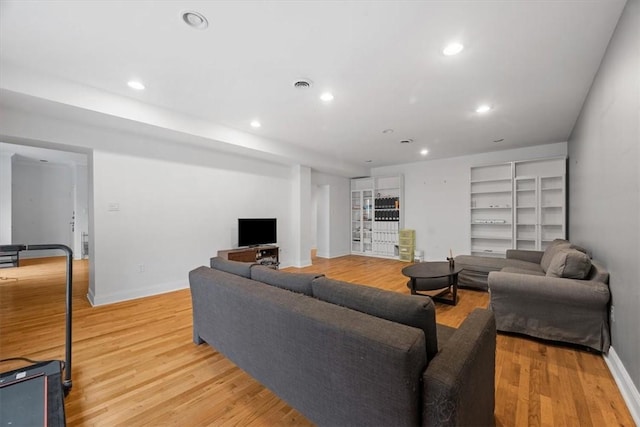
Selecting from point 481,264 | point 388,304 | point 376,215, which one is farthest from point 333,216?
point 388,304

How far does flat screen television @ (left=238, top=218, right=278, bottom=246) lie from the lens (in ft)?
15.9

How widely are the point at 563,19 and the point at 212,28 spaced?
2.54m

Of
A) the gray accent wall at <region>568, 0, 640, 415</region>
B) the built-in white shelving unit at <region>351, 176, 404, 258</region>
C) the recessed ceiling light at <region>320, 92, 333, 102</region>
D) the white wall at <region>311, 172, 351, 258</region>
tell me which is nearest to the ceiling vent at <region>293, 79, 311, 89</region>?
the recessed ceiling light at <region>320, 92, 333, 102</region>

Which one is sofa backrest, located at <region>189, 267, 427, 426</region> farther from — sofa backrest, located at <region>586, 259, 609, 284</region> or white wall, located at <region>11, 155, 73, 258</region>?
white wall, located at <region>11, 155, 73, 258</region>

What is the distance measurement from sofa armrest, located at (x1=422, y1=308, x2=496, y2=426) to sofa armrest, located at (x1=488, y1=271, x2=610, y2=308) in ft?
4.55

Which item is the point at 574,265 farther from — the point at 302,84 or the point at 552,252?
the point at 302,84

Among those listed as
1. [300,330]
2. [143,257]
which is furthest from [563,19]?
[143,257]

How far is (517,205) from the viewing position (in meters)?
5.21

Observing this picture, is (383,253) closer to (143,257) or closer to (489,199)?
(489,199)

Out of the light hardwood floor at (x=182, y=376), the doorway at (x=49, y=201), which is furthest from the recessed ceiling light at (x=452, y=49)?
the doorway at (x=49, y=201)

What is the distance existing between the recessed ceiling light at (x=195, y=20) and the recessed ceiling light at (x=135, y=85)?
1.26 m

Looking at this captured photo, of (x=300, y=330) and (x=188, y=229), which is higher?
(x=188, y=229)

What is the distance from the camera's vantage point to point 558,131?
434 cm

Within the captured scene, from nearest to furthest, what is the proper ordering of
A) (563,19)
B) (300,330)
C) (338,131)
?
(300,330), (563,19), (338,131)
